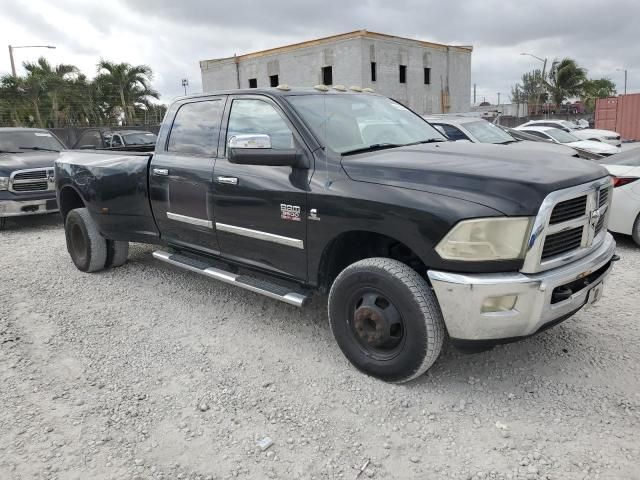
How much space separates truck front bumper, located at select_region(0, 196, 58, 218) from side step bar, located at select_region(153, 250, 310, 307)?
191 inches

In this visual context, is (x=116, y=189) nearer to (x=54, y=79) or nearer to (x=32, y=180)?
(x=32, y=180)

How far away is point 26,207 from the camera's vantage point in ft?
28.3

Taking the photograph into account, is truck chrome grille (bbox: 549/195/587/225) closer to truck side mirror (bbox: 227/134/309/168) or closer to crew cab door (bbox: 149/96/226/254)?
truck side mirror (bbox: 227/134/309/168)

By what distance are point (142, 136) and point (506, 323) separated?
1461cm

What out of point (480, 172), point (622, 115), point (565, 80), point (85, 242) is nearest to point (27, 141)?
point (85, 242)

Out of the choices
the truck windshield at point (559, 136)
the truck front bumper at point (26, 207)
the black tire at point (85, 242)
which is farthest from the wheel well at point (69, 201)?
the truck windshield at point (559, 136)

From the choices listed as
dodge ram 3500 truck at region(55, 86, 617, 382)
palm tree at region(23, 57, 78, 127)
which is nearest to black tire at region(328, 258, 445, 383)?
dodge ram 3500 truck at region(55, 86, 617, 382)

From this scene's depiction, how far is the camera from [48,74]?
26.5 meters

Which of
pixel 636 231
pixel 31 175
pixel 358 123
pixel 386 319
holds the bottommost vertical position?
pixel 636 231

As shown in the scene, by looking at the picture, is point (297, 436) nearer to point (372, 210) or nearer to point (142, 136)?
point (372, 210)

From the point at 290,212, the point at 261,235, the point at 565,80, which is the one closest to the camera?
the point at 290,212

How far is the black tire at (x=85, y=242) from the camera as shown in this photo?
575cm

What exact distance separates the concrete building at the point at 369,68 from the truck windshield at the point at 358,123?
32.9 metres

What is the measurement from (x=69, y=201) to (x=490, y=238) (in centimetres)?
515
